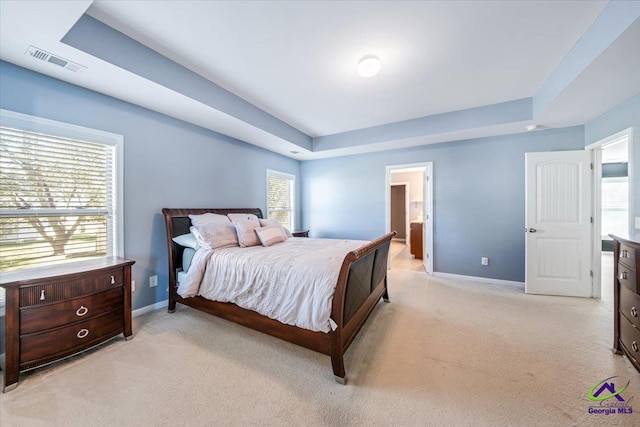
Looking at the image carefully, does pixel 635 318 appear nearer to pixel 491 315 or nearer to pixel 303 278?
pixel 491 315

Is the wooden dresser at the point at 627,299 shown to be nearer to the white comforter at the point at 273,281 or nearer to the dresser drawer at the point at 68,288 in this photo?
the white comforter at the point at 273,281

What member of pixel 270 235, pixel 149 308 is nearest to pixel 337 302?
pixel 270 235

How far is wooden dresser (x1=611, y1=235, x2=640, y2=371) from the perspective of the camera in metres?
1.67

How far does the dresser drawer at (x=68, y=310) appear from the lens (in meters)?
1.71

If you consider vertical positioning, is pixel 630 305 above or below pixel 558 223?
below

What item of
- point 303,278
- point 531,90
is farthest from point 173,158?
point 531,90

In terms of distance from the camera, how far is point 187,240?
2.84 metres

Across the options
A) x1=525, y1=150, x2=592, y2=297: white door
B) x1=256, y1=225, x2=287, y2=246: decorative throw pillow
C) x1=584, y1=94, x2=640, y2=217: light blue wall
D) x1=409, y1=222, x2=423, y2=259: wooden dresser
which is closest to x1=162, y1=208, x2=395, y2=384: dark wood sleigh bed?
x1=256, y1=225, x2=287, y2=246: decorative throw pillow

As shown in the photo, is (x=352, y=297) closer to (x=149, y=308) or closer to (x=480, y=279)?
(x=149, y=308)

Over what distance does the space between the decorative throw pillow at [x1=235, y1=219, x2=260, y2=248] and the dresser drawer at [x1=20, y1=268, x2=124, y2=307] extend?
1.19 meters

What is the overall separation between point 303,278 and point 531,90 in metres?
3.64

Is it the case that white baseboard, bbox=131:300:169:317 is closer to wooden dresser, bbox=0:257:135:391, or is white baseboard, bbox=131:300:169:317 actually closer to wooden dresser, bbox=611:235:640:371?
wooden dresser, bbox=0:257:135:391

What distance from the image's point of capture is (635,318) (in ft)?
5.54

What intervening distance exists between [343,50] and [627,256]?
9.44 ft
